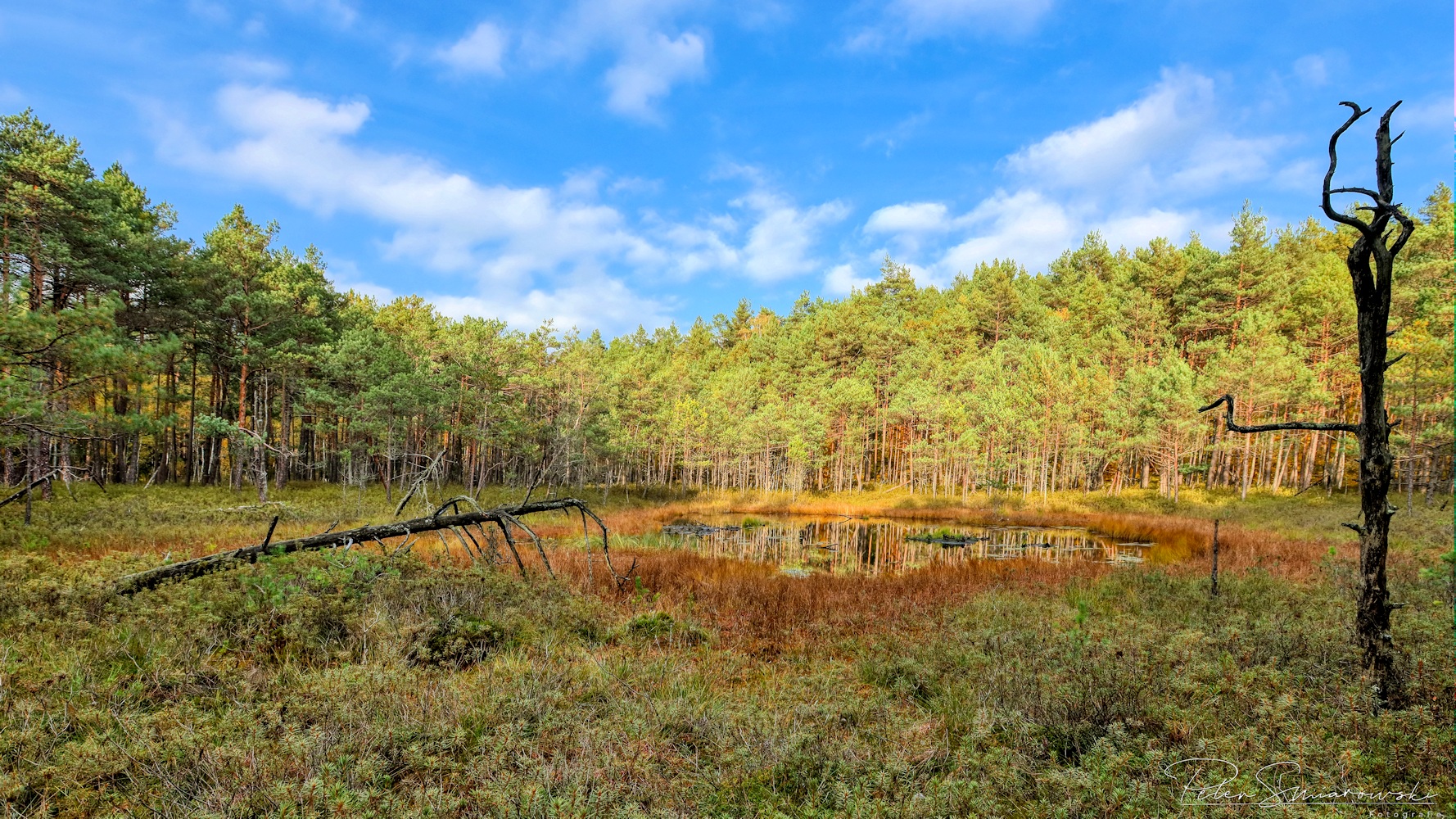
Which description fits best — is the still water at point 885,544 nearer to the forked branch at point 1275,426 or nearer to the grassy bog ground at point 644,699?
the grassy bog ground at point 644,699

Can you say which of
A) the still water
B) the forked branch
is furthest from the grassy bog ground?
the still water

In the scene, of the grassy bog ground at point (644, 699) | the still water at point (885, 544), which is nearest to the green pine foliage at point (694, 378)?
the grassy bog ground at point (644, 699)

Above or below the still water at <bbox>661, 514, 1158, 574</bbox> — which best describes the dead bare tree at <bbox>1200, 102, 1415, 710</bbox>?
above

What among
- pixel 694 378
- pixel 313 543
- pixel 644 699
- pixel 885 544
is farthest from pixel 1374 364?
pixel 694 378

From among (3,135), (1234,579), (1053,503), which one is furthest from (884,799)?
(1053,503)

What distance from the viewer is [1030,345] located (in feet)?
188

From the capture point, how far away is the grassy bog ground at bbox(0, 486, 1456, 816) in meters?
3.36

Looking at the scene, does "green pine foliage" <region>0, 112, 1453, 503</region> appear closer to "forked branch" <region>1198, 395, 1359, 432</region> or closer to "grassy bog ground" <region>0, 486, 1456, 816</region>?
"grassy bog ground" <region>0, 486, 1456, 816</region>

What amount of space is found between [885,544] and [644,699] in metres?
21.9

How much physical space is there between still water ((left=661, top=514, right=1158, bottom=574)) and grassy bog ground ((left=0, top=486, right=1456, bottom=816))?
9282 millimetres

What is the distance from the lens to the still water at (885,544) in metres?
19.2

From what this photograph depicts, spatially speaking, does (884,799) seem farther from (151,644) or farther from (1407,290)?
(1407,290)

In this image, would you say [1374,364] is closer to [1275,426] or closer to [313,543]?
[1275,426]

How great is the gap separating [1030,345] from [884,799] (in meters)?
61.9
